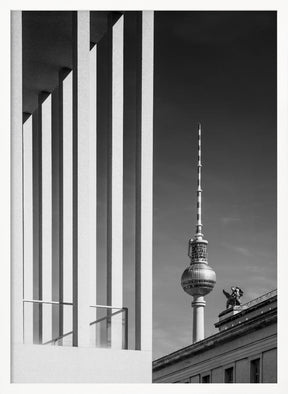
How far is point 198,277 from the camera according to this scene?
74.4 m

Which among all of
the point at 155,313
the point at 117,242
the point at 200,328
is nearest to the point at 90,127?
the point at 117,242

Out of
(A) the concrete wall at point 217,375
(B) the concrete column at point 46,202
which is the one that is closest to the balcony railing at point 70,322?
(B) the concrete column at point 46,202

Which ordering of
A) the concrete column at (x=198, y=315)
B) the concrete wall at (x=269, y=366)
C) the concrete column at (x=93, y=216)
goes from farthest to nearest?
the concrete column at (x=198, y=315) → the concrete wall at (x=269, y=366) → the concrete column at (x=93, y=216)

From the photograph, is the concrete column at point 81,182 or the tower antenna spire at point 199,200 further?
the tower antenna spire at point 199,200

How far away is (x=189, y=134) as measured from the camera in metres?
65.7

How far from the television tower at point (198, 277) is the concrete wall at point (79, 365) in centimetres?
6406

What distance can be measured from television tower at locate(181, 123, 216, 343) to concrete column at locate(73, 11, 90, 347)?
63.8 m

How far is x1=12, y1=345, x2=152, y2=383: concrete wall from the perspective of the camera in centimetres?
759

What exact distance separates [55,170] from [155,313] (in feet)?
165

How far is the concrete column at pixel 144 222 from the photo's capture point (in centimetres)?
826

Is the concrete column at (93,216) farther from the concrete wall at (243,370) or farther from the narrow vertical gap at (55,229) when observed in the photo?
the concrete wall at (243,370)

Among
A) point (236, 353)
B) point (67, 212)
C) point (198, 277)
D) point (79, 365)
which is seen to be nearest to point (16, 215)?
point (79, 365)

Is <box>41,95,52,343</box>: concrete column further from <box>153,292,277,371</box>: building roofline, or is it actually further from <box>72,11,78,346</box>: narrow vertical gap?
<box>153,292,277,371</box>: building roofline
